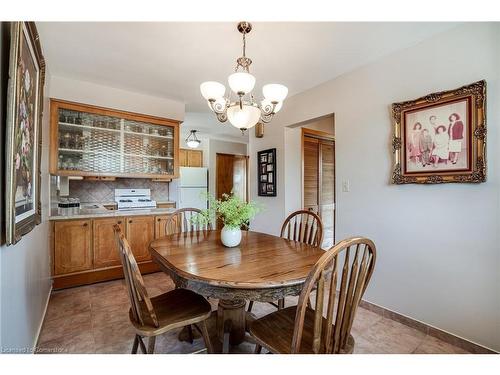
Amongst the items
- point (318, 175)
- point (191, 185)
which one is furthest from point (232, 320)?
point (191, 185)

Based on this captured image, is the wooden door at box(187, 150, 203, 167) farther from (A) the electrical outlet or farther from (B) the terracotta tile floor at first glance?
(A) the electrical outlet

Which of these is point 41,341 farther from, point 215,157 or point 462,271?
point 215,157

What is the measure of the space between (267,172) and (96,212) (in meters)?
2.24

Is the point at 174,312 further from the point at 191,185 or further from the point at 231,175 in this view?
the point at 231,175

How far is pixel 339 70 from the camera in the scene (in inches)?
100

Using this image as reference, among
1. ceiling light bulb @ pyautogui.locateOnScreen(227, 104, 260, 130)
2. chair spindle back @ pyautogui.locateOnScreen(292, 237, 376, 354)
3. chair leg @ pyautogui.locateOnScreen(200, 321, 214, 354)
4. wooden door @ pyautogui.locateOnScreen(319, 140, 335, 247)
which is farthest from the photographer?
wooden door @ pyautogui.locateOnScreen(319, 140, 335, 247)

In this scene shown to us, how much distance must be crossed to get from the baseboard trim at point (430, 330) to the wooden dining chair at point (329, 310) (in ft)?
4.15

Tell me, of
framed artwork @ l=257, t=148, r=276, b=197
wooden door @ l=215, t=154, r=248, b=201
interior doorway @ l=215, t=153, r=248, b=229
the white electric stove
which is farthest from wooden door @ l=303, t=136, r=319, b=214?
wooden door @ l=215, t=154, r=248, b=201

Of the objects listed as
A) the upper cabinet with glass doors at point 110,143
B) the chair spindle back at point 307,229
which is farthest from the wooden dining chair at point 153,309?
the upper cabinet with glass doors at point 110,143

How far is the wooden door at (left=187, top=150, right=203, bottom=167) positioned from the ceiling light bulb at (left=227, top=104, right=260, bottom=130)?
163 inches

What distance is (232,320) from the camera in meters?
1.71

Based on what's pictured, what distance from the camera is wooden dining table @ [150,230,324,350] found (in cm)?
112

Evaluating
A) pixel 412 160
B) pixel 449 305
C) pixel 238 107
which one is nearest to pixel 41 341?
pixel 238 107

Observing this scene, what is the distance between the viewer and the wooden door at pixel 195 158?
19.1 ft
